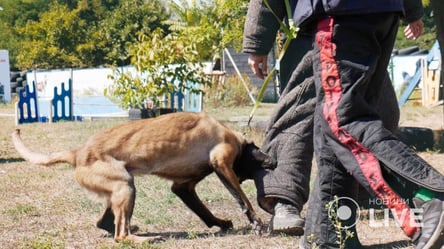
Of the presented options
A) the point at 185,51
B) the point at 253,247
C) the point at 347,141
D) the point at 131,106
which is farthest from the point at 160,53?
the point at 347,141

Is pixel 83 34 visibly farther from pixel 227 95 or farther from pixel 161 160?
pixel 161 160

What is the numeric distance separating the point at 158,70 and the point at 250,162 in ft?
26.7

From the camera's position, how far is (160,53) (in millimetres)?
12789

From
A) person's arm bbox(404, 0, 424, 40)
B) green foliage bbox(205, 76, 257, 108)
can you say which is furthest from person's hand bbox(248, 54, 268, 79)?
green foliage bbox(205, 76, 257, 108)

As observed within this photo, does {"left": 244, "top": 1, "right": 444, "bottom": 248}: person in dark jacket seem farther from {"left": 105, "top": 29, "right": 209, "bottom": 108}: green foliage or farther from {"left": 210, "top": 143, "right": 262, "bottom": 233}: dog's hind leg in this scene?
{"left": 105, "top": 29, "right": 209, "bottom": 108}: green foliage

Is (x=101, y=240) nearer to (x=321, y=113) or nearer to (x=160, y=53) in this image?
(x=321, y=113)

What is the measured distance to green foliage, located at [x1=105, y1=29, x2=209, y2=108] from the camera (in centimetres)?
1289

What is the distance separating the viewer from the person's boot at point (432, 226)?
124 inches

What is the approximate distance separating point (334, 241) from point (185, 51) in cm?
963

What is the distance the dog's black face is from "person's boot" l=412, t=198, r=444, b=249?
171cm

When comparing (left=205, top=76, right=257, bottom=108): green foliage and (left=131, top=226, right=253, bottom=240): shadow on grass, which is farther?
(left=205, top=76, right=257, bottom=108): green foliage

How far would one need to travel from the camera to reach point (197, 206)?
514cm

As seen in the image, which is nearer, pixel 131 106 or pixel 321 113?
pixel 321 113

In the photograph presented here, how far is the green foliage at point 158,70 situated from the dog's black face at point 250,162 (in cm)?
774
